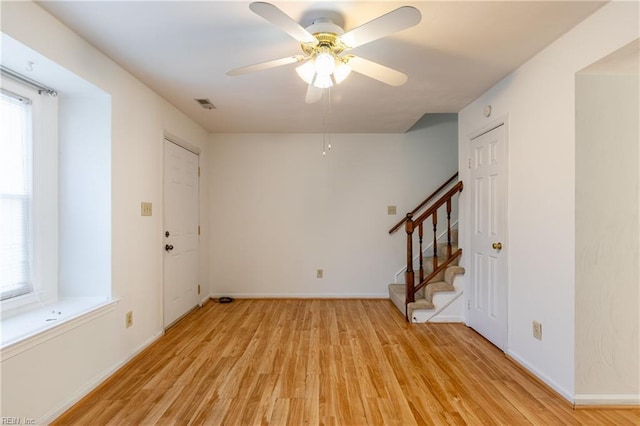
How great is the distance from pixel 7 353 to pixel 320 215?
3.40 meters

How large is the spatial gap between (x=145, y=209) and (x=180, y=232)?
2.64 ft

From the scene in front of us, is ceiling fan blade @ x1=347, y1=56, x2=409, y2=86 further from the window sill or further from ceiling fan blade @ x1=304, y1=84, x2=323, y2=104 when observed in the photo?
the window sill

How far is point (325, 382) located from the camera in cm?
221

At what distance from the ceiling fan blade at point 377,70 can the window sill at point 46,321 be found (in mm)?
2323

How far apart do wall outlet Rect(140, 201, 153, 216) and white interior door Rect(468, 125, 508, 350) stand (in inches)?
124

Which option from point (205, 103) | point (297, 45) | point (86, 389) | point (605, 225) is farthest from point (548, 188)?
point (86, 389)

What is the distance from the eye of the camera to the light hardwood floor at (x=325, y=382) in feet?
6.04

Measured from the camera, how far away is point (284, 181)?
4480 mm

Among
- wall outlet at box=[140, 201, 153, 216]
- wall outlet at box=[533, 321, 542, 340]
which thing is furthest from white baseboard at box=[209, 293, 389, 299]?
wall outlet at box=[533, 321, 542, 340]

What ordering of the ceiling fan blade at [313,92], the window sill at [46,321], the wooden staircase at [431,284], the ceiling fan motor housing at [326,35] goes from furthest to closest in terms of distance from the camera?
the wooden staircase at [431,284], the ceiling fan blade at [313,92], the ceiling fan motor housing at [326,35], the window sill at [46,321]

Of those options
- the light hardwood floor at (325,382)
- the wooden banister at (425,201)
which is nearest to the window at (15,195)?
the light hardwood floor at (325,382)

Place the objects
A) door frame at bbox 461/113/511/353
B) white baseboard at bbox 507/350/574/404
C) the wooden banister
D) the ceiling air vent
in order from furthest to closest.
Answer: the wooden banister, the ceiling air vent, door frame at bbox 461/113/511/353, white baseboard at bbox 507/350/574/404

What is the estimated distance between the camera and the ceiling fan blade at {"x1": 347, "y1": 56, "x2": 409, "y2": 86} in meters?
1.82

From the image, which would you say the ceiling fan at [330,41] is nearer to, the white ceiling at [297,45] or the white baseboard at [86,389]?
the white ceiling at [297,45]
